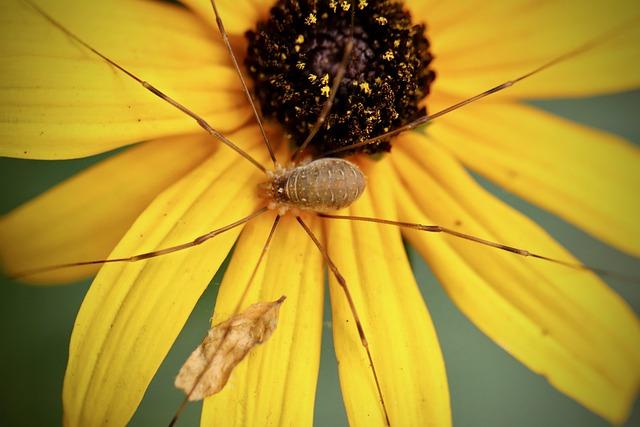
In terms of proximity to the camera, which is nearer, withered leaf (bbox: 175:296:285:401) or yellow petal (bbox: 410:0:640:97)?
withered leaf (bbox: 175:296:285:401)

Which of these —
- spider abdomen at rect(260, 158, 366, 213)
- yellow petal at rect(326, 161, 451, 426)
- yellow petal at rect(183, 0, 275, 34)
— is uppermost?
yellow petal at rect(183, 0, 275, 34)

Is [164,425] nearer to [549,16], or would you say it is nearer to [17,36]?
[17,36]

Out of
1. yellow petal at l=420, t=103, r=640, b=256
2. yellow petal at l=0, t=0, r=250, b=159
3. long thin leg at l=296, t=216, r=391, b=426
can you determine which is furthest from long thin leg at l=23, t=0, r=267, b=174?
yellow petal at l=420, t=103, r=640, b=256

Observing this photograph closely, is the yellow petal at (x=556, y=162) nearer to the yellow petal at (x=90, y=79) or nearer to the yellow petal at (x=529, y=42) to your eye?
the yellow petal at (x=529, y=42)

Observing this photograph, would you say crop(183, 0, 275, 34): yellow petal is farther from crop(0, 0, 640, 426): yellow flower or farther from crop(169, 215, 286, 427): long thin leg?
crop(169, 215, 286, 427): long thin leg

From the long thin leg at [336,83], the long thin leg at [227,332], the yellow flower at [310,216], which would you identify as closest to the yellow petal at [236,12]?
the yellow flower at [310,216]

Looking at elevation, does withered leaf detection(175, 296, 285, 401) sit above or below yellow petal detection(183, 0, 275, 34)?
below

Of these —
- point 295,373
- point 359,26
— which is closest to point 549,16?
point 359,26
